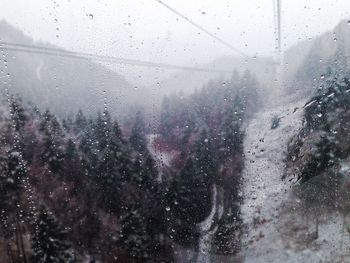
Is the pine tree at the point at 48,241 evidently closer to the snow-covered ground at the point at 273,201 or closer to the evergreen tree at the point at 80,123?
the evergreen tree at the point at 80,123

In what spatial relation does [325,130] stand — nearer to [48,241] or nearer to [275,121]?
[275,121]

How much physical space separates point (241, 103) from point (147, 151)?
3973 millimetres

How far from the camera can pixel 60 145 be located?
14531mm

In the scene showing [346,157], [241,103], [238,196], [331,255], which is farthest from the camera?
[238,196]

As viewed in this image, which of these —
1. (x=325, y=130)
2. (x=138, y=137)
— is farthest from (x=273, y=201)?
(x=138, y=137)

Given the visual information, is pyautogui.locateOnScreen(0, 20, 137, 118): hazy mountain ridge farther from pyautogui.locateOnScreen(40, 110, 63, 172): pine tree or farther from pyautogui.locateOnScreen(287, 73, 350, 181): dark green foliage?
pyautogui.locateOnScreen(287, 73, 350, 181): dark green foliage

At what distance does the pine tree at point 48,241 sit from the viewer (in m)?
11.9

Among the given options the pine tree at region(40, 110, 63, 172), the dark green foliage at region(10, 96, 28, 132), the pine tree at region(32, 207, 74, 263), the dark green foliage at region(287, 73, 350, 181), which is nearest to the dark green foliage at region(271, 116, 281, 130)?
the dark green foliage at region(287, 73, 350, 181)

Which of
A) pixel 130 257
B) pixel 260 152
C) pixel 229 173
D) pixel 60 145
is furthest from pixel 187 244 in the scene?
pixel 60 145

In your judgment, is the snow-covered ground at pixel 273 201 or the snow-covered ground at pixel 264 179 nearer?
the snow-covered ground at pixel 273 201

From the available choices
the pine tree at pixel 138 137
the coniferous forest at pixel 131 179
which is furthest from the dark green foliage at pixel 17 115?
the pine tree at pixel 138 137

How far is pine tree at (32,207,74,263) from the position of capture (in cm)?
1193

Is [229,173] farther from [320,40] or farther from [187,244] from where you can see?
[320,40]

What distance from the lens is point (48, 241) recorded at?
1206 centimetres
